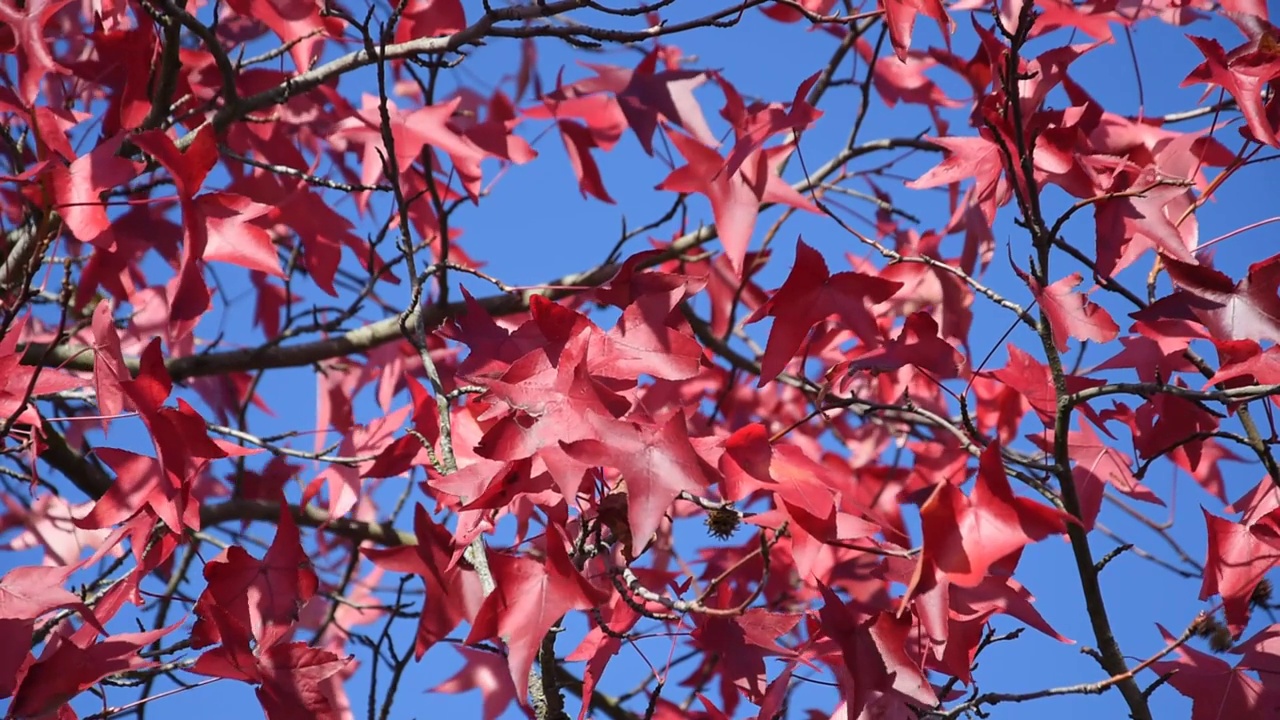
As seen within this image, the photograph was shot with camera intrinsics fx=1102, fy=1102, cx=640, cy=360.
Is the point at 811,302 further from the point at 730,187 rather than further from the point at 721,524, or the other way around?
the point at 721,524

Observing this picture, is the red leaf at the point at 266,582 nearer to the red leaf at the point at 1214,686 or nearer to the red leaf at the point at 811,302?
the red leaf at the point at 811,302

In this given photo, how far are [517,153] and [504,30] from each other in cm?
33

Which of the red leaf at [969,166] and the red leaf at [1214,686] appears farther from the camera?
the red leaf at [969,166]

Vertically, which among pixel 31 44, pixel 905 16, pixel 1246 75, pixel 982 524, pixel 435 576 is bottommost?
pixel 982 524

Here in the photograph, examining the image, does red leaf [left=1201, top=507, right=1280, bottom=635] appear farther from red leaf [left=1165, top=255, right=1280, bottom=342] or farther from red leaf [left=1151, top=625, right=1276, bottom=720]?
red leaf [left=1165, top=255, right=1280, bottom=342]

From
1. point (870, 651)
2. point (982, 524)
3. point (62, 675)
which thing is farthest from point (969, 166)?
point (62, 675)

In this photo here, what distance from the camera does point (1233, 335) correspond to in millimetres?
1085

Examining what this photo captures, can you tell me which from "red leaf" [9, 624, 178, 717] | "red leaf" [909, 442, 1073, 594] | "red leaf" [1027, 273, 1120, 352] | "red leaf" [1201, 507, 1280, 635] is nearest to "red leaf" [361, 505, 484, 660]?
"red leaf" [9, 624, 178, 717]

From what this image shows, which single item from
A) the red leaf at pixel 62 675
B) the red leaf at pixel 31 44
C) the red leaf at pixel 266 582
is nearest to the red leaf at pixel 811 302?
the red leaf at pixel 266 582

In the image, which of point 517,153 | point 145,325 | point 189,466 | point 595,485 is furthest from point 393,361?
point 595,485

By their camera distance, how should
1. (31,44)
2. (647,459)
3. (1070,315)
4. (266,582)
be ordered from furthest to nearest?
(31,44)
(266,582)
(1070,315)
(647,459)

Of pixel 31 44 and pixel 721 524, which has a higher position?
pixel 31 44

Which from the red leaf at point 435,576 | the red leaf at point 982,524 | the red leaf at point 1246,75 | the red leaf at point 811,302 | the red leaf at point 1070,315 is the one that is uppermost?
the red leaf at point 1246,75

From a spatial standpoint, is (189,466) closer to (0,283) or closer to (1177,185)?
(0,283)
